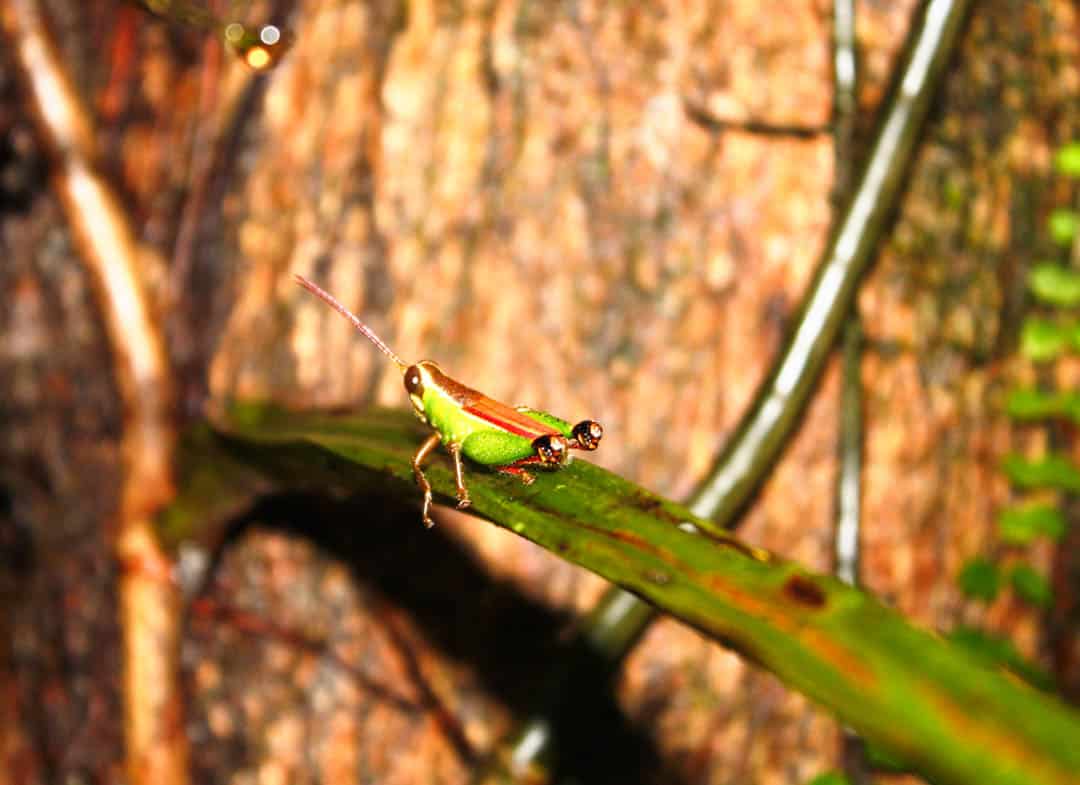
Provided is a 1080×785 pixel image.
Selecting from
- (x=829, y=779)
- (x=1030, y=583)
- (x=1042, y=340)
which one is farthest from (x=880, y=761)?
(x=1042, y=340)

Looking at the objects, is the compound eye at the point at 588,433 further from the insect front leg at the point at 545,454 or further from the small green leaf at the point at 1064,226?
the small green leaf at the point at 1064,226

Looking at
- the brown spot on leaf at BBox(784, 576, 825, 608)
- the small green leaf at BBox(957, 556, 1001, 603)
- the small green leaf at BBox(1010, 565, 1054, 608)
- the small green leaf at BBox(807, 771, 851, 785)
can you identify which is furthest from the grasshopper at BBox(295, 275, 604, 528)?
the small green leaf at BBox(1010, 565, 1054, 608)

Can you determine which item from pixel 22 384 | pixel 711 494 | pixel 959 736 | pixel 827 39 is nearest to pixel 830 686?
pixel 959 736

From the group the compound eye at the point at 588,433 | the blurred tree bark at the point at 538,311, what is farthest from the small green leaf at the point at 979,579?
the compound eye at the point at 588,433

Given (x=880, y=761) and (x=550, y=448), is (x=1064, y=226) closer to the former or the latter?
(x=880, y=761)

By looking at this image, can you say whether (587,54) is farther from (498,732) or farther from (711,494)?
(498,732)

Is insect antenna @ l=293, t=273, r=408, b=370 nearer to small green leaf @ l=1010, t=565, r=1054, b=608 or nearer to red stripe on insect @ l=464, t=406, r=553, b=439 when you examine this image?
red stripe on insect @ l=464, t=406, r=553, b=439
